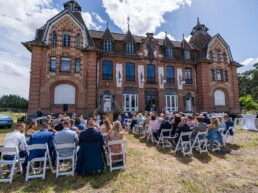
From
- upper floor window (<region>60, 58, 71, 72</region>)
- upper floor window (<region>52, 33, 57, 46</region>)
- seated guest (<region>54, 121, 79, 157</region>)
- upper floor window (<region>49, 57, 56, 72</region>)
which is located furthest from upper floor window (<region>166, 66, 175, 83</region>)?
seated guest (<region>54, 121, 79, 157</region>)

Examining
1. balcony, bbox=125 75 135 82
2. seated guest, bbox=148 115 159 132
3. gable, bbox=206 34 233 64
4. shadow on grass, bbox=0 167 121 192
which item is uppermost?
gable, bbox=206 34 233 64

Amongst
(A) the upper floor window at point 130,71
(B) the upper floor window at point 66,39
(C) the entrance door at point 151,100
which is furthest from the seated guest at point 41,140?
(C) the entrance door at point 151,100

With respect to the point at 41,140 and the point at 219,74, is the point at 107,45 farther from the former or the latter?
the point at 41,140

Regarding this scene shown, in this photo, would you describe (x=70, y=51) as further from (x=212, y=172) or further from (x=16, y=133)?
(x=212, y=172)

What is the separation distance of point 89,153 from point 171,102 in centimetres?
1753

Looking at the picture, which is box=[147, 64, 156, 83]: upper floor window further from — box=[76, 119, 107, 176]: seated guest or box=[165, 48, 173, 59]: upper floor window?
box=[76, 119, 107, 176]: seated guest

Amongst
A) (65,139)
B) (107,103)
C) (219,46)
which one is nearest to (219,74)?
(219,46)

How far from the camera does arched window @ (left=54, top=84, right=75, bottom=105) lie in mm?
16562

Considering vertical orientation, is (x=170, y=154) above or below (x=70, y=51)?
below

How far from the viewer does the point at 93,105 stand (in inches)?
674

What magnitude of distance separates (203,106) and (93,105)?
13632mm

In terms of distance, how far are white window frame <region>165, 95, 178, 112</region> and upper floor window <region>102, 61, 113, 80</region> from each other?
7.52 meters

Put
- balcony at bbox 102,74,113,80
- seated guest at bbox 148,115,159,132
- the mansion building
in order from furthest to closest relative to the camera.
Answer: balcony at bbox 102,74,113,80
the mansion building
seated guest at bbox 148,115,159,132

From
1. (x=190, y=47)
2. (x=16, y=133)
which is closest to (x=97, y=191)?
(x=16, y=133)
